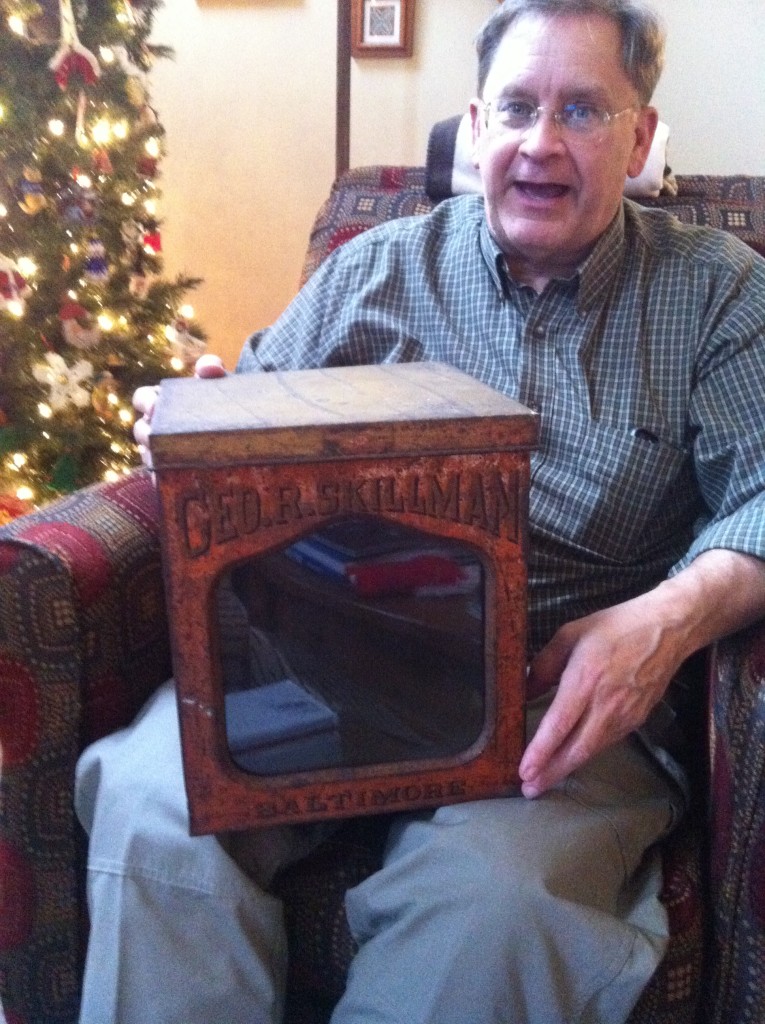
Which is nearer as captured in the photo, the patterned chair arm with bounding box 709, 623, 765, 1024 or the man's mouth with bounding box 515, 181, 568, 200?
the patterned chair arm with bounding box 709, 623, 765, 1024

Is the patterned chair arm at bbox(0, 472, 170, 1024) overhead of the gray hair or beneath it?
beneath

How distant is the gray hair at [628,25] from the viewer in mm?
978

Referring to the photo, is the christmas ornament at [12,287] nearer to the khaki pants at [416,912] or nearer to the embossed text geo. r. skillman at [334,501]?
the khaki pants at [416,912]

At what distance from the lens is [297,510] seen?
0.64m

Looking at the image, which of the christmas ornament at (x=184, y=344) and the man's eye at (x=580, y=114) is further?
the christmas ornament at (x=184, y=344)

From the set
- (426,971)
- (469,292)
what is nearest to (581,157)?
(469,292)

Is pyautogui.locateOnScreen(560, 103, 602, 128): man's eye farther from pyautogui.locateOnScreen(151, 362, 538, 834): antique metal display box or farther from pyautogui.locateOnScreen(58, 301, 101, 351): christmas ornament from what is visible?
pyautogui.locateOnScreen(58, 301, 101, 351): christmas ornament

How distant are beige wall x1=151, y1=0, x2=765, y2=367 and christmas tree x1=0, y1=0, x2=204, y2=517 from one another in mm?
339

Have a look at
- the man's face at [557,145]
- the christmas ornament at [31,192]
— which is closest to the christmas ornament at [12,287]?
the christmas ornament at [31,192]

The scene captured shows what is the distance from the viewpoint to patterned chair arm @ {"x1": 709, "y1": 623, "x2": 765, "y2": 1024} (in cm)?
73

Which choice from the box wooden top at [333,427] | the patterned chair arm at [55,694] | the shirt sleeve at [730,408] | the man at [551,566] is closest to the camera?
the box wooden top at [333,427]

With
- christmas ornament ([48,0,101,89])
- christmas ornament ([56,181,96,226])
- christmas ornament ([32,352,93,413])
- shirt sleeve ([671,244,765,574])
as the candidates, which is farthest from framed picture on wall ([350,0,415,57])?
shirt sleeve ([671,244,765,574])

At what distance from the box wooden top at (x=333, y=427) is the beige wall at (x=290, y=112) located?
162 cm

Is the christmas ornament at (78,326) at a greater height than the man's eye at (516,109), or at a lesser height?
lesser
